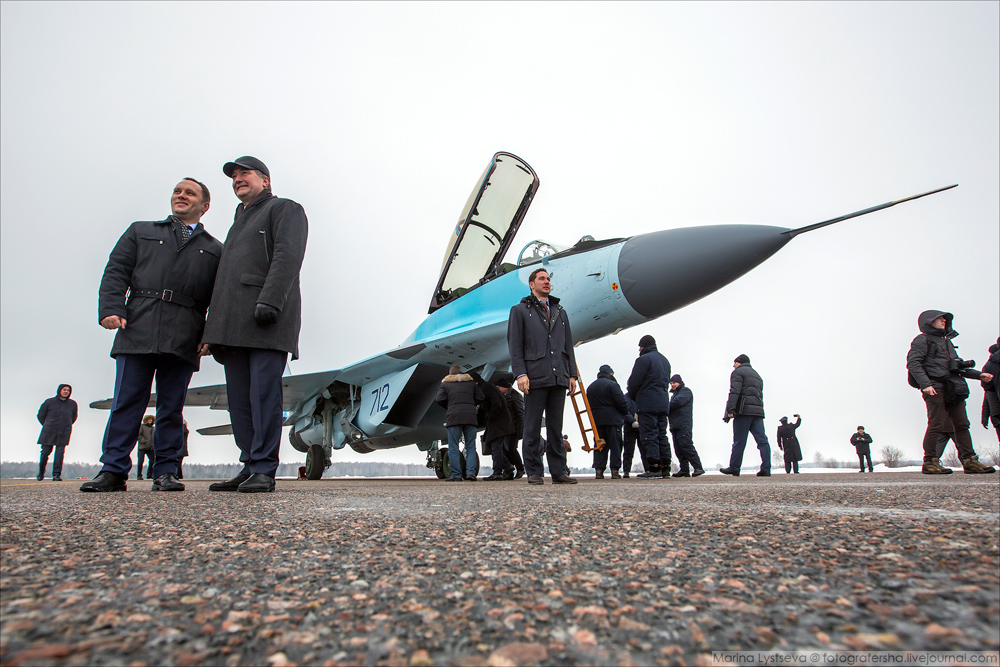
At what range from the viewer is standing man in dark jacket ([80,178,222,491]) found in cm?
287

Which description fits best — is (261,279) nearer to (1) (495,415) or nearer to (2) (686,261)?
(2) (686,261)

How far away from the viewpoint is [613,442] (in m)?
6.49

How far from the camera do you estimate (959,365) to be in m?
4.61

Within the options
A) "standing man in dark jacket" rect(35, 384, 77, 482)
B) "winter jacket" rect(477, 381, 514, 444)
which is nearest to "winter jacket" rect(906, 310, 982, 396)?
"winter jacket" rect(477, 381, 514, 444)

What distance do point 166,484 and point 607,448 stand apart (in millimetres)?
4636

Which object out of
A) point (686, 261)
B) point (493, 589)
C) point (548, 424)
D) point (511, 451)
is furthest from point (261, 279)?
point (511, 451)

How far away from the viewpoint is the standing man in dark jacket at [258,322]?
2.81 metres

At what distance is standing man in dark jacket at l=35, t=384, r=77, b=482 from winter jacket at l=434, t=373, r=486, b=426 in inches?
287

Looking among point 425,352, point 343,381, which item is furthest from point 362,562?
point 343,381

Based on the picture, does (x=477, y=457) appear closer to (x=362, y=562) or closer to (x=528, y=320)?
(x=528, y=320)

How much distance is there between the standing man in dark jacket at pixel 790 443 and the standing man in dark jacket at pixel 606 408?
6.62 metres

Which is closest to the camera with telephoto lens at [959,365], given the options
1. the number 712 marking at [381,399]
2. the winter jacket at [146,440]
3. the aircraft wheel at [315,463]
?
the number 712 marking at [381,399]

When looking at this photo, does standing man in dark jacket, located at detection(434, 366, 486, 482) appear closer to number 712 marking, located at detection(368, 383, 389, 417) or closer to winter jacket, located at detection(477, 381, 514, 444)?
winter jacket, located at detection(477, 381, 514, 444)

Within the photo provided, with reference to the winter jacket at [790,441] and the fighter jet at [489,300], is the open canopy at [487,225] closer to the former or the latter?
the fighter jet at [489,300]
